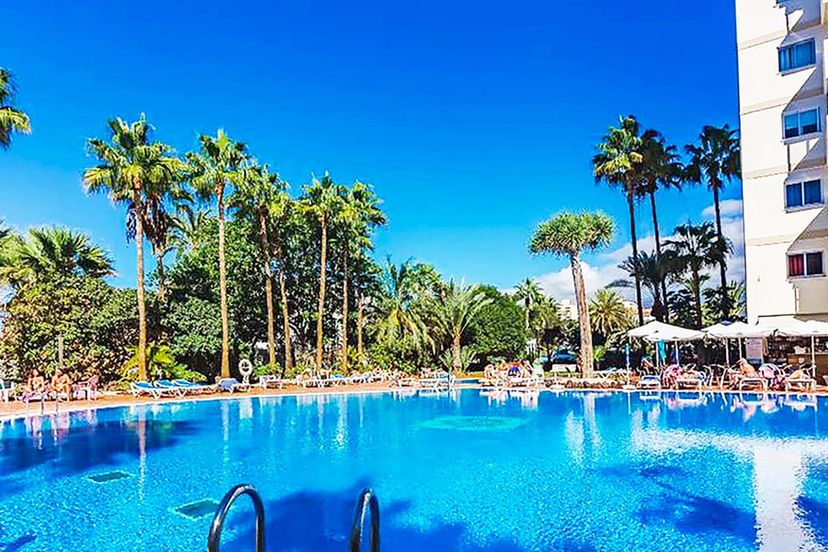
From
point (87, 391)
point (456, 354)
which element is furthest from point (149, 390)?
point (456, 354)

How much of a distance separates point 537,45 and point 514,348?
56.2 feet

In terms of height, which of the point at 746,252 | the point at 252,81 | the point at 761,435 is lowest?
the point at 761,435

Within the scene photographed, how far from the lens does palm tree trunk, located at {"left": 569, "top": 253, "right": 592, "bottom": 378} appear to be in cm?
2703

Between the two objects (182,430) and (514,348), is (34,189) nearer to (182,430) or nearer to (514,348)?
(182,430)

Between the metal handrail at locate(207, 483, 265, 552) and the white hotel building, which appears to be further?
the white hotel building

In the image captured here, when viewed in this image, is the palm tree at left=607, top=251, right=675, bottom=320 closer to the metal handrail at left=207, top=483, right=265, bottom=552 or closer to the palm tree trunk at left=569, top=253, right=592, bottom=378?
the palm tree trunk at left=569, top=253, right=592, bottom=378

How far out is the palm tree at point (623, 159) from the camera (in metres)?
28.6

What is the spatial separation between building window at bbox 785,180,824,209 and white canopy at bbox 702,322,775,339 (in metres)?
5.26

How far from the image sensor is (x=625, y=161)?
2841cm

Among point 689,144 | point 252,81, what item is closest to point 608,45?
point 689,144

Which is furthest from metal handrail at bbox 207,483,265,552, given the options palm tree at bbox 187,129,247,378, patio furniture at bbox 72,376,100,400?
palm tree at bbox 187,129,247,378

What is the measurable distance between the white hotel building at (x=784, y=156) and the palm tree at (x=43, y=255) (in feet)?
91.8

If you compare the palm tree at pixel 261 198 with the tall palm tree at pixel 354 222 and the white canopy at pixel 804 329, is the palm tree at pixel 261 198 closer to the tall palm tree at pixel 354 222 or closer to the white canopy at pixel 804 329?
the tall palm tree at pixel 354 222

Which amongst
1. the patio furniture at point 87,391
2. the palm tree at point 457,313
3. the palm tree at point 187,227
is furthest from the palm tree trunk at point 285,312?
the palm tree at point 457,313
